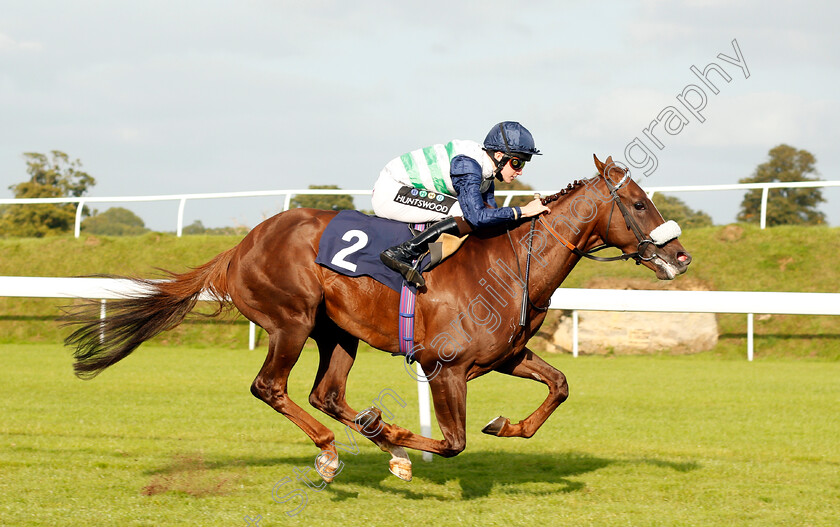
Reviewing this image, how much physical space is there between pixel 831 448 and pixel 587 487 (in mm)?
2385

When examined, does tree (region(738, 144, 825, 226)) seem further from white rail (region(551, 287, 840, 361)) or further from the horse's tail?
the horse's tail

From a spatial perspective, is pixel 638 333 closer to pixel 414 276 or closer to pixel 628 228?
pixel 628 228

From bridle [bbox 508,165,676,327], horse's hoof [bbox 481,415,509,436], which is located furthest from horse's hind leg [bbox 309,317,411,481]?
bridle [bbox 508,165,676,327]

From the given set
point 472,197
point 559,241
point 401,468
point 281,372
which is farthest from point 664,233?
point 281,372

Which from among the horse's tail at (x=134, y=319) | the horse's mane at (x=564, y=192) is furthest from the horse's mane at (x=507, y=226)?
the horse's tail at (x=134, y=319)

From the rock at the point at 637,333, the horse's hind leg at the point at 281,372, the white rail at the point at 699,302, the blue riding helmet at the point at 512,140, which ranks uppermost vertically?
the blue riding helmet at the point at 512,140

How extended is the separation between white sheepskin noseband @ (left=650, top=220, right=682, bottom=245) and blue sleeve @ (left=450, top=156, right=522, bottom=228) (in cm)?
73

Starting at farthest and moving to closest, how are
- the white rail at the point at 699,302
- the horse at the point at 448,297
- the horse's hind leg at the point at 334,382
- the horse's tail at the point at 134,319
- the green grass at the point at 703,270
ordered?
1. the green grass at the point at 703,270
2. the white rail at the point at 699,302
3. the horse's tail at the point at 134,319
4. the horse's hind leg at the point at 334,382
5. the horse at the point at 448,297

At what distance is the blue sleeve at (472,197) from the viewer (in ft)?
14.7

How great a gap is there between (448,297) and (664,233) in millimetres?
1166

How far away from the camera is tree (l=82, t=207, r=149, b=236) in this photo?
50.4ft

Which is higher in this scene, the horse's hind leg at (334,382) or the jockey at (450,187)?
the jockey at (450,187)

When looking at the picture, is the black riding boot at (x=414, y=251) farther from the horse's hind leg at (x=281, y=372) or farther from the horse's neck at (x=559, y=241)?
the horse's hind leg at (x=281, y=372)

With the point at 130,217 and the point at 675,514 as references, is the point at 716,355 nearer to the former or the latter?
the point at 675,514
